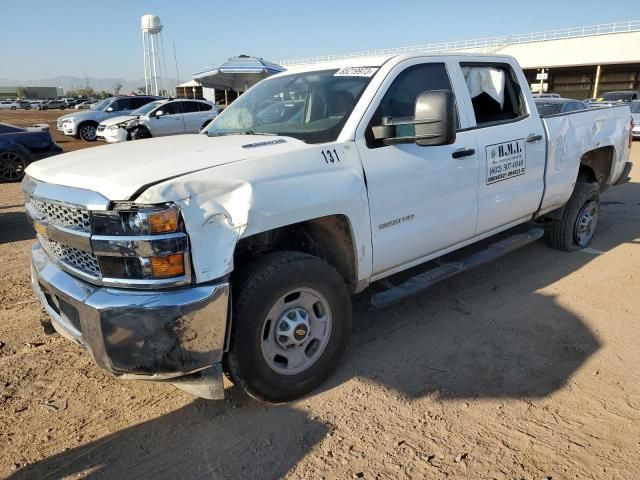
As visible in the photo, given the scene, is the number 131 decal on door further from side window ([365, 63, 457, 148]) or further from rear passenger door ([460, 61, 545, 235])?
rear passenger door ([460, 61, 545, 235])

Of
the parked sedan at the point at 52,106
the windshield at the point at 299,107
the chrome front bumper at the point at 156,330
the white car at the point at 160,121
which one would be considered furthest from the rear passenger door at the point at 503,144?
the parked sedan at the point at 52,106

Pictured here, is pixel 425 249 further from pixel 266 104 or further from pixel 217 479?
pixel 217 479

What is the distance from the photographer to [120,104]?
69.5 feet

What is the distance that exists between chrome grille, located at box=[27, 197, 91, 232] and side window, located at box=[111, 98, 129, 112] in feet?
65.8

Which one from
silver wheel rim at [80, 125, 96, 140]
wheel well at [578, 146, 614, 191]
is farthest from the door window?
wheel well at [578, 146, 614, 191]

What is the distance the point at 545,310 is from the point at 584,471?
1.93 metres

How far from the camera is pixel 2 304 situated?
4.37 metres

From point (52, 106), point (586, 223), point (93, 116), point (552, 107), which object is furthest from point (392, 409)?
point (52, 106)

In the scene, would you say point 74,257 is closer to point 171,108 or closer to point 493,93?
point 493,93

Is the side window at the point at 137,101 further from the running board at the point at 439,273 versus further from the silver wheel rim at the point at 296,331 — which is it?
the silver wheel rim at the point at 296,331

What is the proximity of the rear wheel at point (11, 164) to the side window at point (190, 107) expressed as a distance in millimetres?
8441

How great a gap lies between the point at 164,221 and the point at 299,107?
1712 millimetres

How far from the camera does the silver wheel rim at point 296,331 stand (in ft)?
9.38

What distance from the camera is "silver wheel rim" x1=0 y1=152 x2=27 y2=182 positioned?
10500 millimetres
